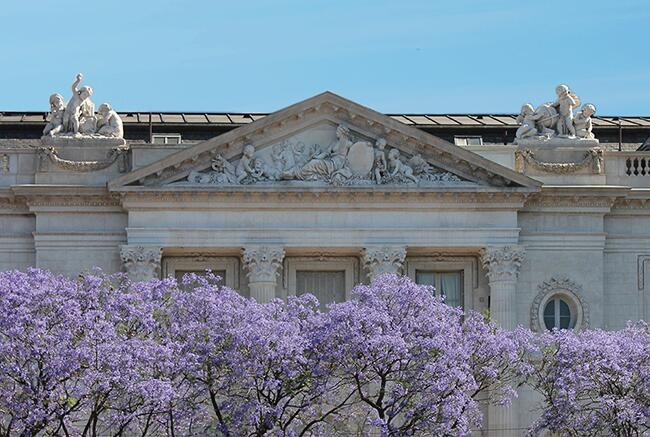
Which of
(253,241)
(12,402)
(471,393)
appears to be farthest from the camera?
(253,241)

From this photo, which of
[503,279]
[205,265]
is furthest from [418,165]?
[205,265]

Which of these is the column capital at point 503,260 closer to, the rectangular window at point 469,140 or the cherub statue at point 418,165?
the cherub statue at point 418,165

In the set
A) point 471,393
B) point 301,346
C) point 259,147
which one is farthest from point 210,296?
point 259,147

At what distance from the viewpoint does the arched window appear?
108750mm

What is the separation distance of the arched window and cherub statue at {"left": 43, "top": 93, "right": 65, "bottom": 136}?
21115 mm

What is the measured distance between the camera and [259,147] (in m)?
108

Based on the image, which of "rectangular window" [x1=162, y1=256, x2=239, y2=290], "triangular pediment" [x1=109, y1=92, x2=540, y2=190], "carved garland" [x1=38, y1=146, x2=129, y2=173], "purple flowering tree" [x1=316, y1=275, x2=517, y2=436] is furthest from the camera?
"rectangular window" [x1=162, y1=256, x2=239, y2=290]

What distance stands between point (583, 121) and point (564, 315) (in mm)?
8040

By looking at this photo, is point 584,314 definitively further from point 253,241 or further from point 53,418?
point 53,418

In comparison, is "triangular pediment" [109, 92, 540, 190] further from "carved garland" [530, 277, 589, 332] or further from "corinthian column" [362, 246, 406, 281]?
"carved garland" [530, 277, 589, 332]

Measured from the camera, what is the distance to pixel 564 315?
10900 cm

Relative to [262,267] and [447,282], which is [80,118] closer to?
[262,267]

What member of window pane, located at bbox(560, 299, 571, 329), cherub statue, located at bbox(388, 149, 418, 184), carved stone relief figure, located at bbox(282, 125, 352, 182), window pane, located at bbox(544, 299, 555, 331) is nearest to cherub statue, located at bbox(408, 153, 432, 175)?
cherub statue, located at bbox(388, 149, 418, 184)

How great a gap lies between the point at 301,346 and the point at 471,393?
7.42 meters
